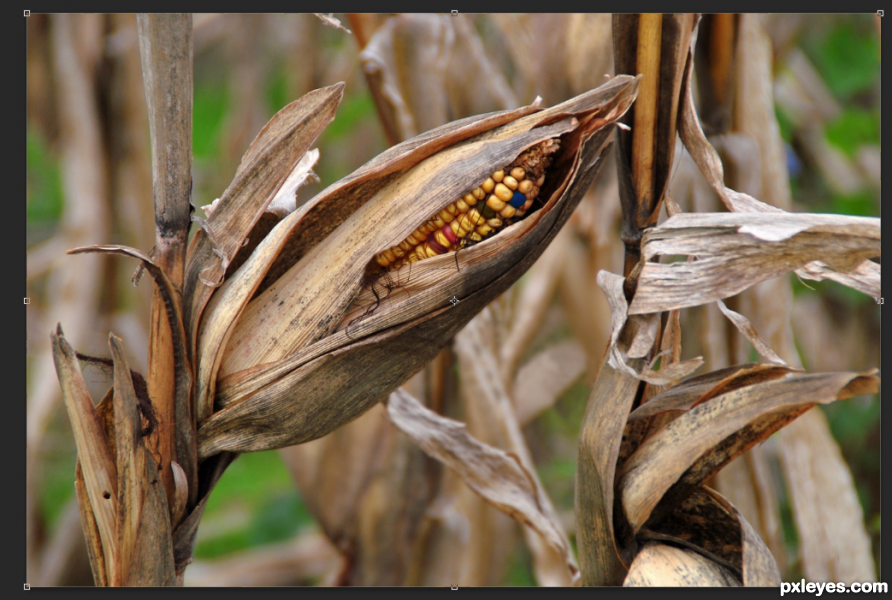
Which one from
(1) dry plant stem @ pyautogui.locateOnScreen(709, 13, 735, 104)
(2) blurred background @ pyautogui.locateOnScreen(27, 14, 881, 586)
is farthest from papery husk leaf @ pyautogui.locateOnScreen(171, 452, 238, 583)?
(1) dry plant stem @ pyautogui.locateOnScreen(709, 13, 735, 104)

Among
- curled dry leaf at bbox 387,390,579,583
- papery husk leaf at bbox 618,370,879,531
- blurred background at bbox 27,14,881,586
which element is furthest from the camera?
blurred background at bbox 27,14,881,586

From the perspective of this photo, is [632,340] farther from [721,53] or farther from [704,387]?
[721,53]

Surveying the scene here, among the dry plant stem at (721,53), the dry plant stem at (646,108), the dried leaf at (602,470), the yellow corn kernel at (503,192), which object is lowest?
the dried leaf at (602,470)

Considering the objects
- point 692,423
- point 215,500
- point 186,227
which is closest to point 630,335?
point 692,423

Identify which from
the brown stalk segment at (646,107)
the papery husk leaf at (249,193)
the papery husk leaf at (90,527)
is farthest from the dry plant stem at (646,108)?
the papery husk leaf at (90,527)

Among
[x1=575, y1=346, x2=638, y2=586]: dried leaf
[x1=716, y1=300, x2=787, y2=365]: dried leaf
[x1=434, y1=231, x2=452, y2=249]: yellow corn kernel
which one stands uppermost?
[x1=434, y1=231, x2=452, y2=249]: yellow corn kernel

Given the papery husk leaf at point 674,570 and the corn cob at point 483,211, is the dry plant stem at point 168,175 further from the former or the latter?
the papery husk leaf at point 674,570

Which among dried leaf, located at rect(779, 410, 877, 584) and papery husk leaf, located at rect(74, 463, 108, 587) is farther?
dried leaf, located at rect(779, 410, 877, 584)

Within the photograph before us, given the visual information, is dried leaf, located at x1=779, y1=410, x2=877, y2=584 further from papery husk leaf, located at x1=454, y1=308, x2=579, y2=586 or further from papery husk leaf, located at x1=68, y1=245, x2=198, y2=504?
papery husk leaf, located at x1=68, y1=245, x2=198, y2=504
